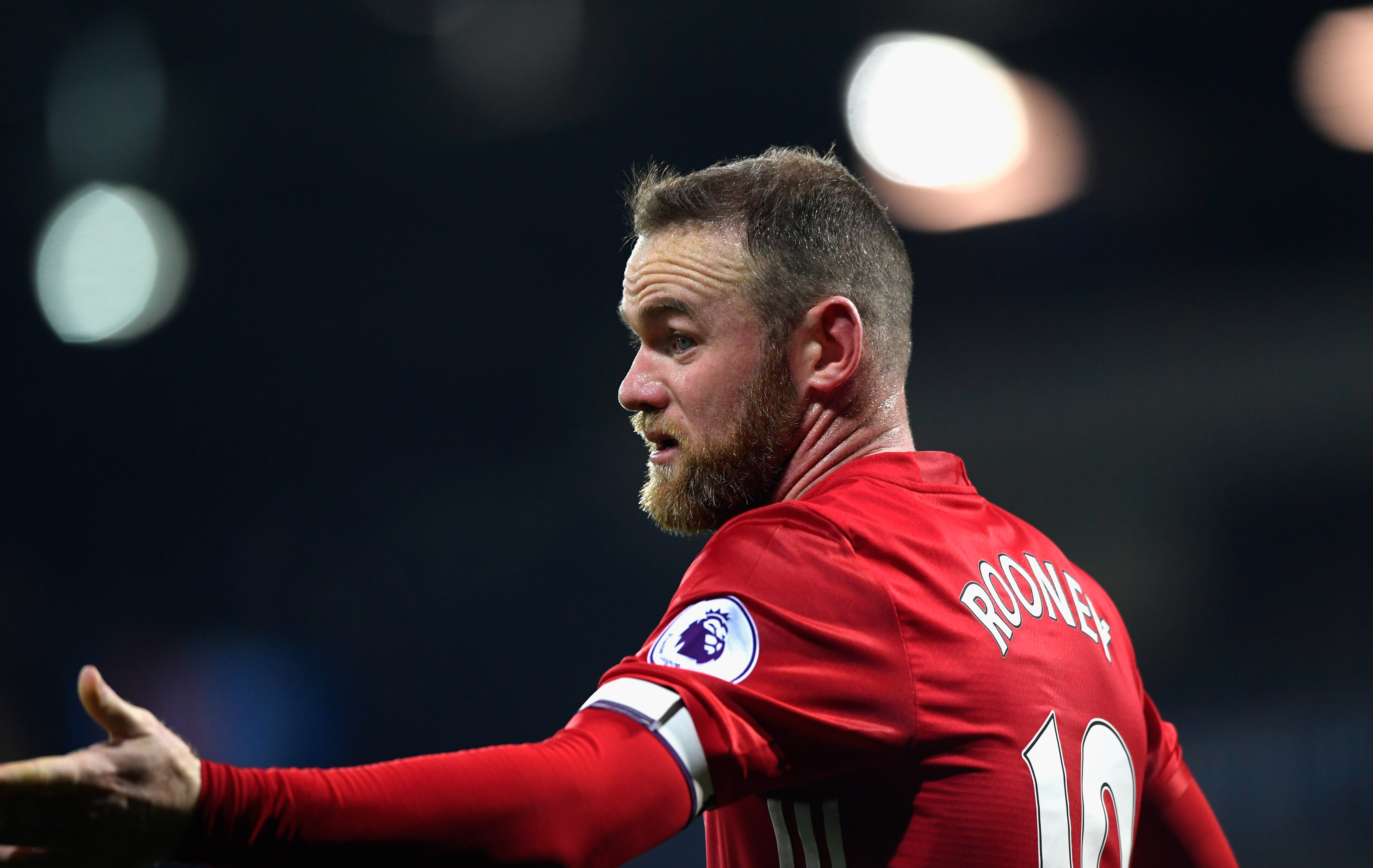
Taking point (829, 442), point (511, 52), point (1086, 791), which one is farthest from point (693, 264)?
point (511, 52)

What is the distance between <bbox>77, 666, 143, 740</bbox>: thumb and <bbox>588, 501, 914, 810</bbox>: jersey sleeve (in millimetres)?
330

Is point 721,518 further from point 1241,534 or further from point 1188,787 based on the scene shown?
point 1241,534

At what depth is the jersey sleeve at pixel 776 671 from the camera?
792mm

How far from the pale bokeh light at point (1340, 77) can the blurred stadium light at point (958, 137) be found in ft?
2.19

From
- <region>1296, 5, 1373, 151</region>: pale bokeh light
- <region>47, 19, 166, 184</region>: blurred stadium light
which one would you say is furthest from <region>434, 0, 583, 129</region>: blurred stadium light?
<region>1296, 5, 1373, 151</region>: pale bokeh light

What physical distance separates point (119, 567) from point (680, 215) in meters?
3.74

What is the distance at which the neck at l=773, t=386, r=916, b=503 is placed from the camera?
1.23 m

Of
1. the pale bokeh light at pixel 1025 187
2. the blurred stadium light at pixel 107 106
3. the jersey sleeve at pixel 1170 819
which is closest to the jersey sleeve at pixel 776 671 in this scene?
the jersey sleeve at pixel 1170 819

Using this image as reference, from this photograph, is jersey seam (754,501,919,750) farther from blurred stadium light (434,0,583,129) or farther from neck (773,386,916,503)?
blurred stadium light (434,0,583,129)

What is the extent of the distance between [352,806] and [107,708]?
0.52ft

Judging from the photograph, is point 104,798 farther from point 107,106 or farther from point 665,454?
point 107,106

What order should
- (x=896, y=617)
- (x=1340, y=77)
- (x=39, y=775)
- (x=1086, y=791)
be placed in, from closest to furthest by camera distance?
1. (x=39, y=775)
2. (x=896, y=617)
3. (x=1086, y=791)
4. (x=1340, y=77)

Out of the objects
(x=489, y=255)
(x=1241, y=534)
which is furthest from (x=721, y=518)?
(x=489, y=255)

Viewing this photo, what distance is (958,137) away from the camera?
134 inches
